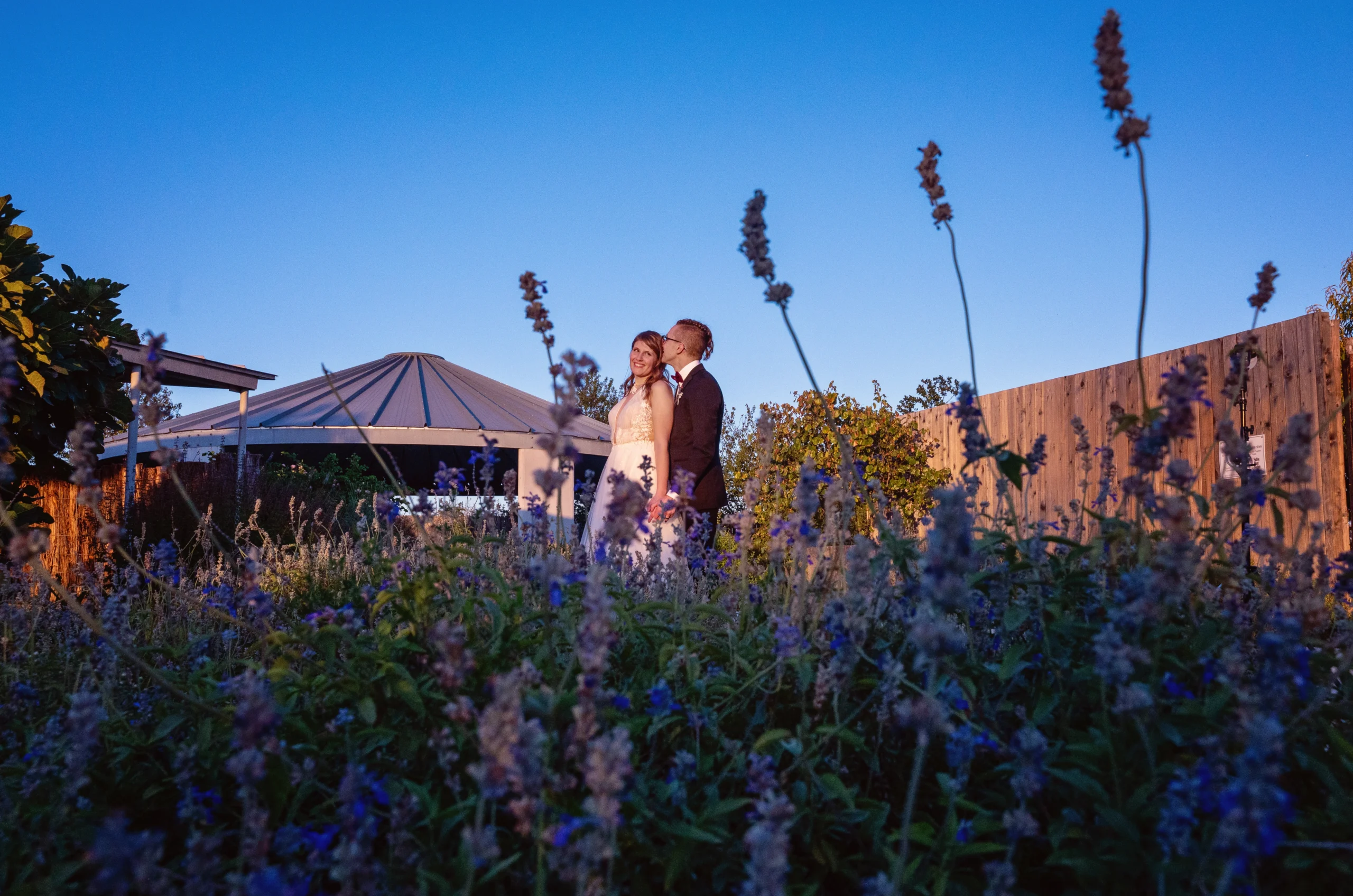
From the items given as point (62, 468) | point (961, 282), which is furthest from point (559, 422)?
point (62, 468)

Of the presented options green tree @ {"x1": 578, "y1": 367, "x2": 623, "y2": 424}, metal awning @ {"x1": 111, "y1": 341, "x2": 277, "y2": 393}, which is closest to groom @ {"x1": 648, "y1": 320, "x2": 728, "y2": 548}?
metal awning @ {"x1": 111, "y1": 341, "x2": 277, "y2": 393}

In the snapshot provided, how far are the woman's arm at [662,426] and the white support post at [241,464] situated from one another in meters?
3.12

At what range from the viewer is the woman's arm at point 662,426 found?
18.2ft

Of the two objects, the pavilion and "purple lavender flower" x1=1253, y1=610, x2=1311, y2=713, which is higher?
the pavilion

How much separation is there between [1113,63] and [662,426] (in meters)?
4.15

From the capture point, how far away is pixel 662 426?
575 centimetres

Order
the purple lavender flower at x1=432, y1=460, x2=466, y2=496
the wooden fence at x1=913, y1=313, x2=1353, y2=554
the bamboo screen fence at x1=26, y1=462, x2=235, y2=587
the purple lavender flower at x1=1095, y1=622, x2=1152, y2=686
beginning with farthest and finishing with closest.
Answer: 1. the wooden fence at x1=913, y1=313, x2=1353, y2=554
2. the bamboo screen fence at x1=26, y1=462, x2=235, y2=587
3. the purple lavender flower at x1=432, y1=460, x2=466, y2=496
4. the purple lavender flower at x1=1095, y1=622, x2=1152, y2=686

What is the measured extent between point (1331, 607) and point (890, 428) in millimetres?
7885

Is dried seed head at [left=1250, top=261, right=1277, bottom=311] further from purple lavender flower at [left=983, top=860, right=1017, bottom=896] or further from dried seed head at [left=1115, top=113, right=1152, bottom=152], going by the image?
purple lavender flower at [left=983, top=860, right=1017, bottom=896]

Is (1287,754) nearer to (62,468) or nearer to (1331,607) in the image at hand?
(1331,607)

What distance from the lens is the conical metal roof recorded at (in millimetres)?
16891

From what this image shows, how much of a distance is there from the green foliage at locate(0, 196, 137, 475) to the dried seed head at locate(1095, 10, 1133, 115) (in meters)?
5.55

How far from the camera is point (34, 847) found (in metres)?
1.59

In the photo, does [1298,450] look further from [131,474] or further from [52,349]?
[131,474]
